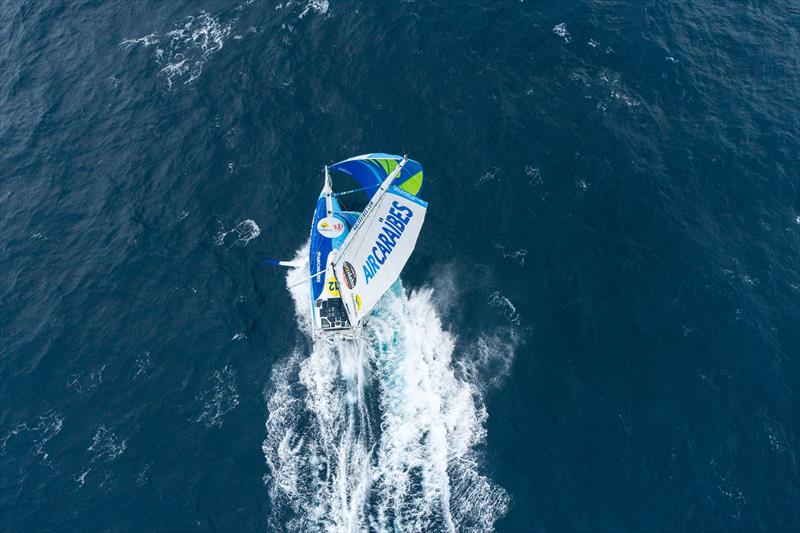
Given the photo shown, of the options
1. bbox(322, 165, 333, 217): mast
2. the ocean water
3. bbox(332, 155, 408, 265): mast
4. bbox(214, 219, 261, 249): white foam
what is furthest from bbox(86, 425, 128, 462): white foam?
bbox(322, 165, 333, 217): mast

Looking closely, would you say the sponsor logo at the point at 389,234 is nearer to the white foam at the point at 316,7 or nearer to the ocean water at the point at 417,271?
the ocean water at the point at 417,271

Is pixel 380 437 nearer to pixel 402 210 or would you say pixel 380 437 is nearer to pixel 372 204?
pixel 402 210

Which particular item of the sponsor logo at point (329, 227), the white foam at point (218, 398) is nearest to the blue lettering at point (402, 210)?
the sponsor logo at point (329, 227)

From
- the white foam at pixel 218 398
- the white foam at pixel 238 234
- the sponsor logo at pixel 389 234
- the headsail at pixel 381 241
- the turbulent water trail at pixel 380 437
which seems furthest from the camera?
the white foam at pixel 238 234

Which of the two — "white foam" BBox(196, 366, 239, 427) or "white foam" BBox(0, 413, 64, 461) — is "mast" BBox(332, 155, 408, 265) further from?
"white foam" BBox(0, 413, 64, 461)

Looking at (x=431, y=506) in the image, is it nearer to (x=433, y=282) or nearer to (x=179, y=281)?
(x=433, y=282)

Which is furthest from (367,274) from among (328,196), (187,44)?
(187,44)
